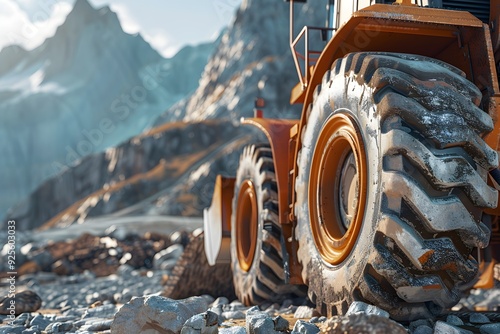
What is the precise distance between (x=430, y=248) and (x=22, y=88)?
112 meters

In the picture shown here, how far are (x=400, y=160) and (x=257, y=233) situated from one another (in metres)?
2.49

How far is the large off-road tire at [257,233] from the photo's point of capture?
4.90m

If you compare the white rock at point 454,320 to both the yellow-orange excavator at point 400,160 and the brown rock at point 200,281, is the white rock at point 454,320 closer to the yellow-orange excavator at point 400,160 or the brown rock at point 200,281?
the yellow-orange excavator at point 400,160

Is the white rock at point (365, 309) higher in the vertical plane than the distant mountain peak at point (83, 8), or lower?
lower

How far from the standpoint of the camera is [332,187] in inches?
151

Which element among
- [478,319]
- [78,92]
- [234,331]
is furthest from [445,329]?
[78,92]

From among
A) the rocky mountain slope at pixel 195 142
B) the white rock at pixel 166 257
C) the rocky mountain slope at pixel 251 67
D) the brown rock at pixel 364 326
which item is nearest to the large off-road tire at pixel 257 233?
the brown rock at pixel 364 326

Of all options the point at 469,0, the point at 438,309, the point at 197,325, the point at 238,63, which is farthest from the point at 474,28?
the point at 238,63

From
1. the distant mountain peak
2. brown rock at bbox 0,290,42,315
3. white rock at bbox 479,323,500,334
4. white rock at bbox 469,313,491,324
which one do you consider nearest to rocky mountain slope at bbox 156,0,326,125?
the distant mountain peak

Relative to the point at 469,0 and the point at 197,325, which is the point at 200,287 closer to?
the point at 197,325

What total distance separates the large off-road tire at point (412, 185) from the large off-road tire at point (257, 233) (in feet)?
4.98

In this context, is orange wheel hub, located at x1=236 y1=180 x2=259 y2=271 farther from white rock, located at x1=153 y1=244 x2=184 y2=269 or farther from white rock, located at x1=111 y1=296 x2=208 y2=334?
white rock, located at x1=153 y1=244 x2=184 y2=269

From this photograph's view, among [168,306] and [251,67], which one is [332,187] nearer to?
[168,306]

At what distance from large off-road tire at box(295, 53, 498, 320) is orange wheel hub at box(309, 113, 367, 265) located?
0.23 meters
